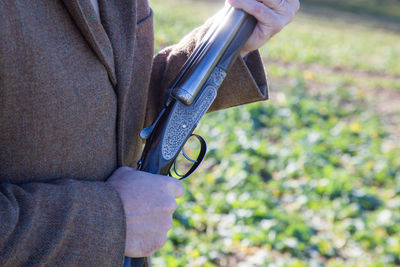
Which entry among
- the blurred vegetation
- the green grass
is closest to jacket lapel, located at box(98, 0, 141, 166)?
the green grass

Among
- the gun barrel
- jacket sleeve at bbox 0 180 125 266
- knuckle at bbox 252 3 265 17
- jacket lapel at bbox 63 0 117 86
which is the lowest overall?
jacket sleeve at bbox 0 180 125 266

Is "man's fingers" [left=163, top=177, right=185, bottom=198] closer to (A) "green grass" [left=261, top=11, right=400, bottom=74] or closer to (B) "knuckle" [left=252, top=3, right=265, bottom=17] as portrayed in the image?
(B) "knuckle" [left=252, top=3, right=265, bottom=17]

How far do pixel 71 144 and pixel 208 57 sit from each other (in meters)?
0.62

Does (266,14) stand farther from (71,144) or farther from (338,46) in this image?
(338,46)

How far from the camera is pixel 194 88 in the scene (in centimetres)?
176

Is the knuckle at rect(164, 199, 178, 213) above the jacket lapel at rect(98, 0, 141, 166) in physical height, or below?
below

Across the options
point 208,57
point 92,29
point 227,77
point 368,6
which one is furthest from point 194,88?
point 368,6

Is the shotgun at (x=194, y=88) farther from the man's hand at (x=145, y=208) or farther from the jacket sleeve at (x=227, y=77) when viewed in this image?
the man's hand at (x=145, y=208)

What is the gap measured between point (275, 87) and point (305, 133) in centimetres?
297

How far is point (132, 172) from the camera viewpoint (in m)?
1.57

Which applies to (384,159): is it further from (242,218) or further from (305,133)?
(242,218)

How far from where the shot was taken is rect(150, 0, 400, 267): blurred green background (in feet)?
13.7

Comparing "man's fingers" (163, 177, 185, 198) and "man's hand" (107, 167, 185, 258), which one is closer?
"man's hand" (107, 167, 185, 258)

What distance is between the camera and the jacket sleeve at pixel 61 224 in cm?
123
